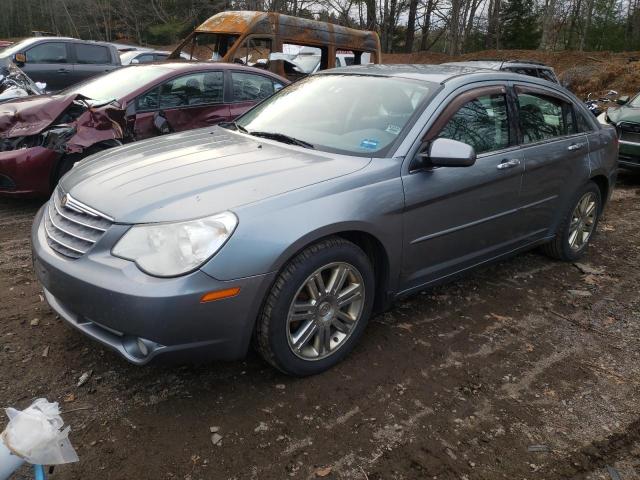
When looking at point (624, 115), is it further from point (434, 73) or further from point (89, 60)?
point (89, 60)

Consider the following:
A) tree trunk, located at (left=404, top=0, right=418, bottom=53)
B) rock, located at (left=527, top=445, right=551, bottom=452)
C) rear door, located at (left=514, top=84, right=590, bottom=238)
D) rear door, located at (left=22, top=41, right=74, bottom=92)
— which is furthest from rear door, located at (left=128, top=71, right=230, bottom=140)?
tree trunk, located at (left=404, top=0, right=418, bottom=53)

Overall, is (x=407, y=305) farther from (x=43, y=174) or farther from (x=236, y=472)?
(x=43, y=174)

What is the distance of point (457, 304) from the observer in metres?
3.90

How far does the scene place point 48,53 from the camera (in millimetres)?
11922

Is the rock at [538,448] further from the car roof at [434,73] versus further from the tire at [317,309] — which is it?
the car roof at [434,73]

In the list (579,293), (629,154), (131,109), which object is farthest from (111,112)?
(629,154)

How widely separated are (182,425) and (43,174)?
3.65 meters

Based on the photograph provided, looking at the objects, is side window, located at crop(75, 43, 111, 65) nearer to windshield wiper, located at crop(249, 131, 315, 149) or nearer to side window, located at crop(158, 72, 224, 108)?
side window, located at crop(158, 72, 224, 108)

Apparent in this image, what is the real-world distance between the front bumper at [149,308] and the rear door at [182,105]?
140 inches

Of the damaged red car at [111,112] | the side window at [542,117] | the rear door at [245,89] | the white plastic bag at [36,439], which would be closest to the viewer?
the white plastic bag at [36,439]

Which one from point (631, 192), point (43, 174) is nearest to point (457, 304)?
point (43, 174)

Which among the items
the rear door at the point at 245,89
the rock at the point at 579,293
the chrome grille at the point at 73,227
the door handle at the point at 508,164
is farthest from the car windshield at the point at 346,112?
the rear door at the point at 245,89

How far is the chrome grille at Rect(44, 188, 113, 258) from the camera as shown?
102 inches

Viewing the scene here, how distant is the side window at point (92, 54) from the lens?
12.4m
